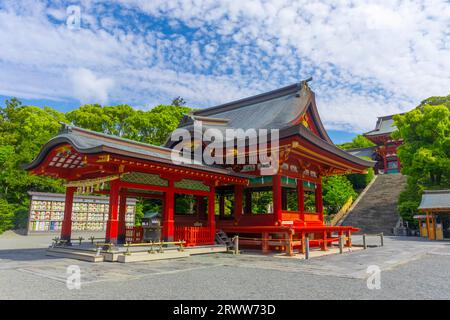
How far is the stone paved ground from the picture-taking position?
614cm

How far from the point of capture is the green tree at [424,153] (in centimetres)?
2722

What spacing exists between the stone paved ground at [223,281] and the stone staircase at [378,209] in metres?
20.2

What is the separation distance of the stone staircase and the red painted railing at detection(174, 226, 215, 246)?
19.8m

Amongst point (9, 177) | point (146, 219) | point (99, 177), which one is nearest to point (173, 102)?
point (9, 177)

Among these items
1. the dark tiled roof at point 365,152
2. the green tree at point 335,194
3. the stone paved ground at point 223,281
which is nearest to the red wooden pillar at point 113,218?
the stone paved ground at point 223,281

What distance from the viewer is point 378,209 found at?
33281 millimetres

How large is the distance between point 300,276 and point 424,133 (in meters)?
25.9

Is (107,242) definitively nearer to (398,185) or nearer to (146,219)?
(146,219)

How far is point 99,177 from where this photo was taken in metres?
12.4

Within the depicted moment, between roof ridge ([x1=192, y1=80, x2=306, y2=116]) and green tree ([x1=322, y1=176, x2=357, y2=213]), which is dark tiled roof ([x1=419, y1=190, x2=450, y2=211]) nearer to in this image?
green tree ([x1=322, y1=176, x2=357, y2=213])

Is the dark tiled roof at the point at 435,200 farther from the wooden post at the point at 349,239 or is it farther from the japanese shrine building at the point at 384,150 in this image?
the japanese shrine building at the point at 384,150

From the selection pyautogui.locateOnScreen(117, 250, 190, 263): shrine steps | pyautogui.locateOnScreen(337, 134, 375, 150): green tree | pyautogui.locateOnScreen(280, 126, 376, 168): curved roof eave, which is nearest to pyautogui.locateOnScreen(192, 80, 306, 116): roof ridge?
pyautogui.locateOnScreen(280, 126, 376, 168): curved roof eave

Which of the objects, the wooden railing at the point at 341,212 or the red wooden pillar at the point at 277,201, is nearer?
the red wooden pillar at the point at 277,201
